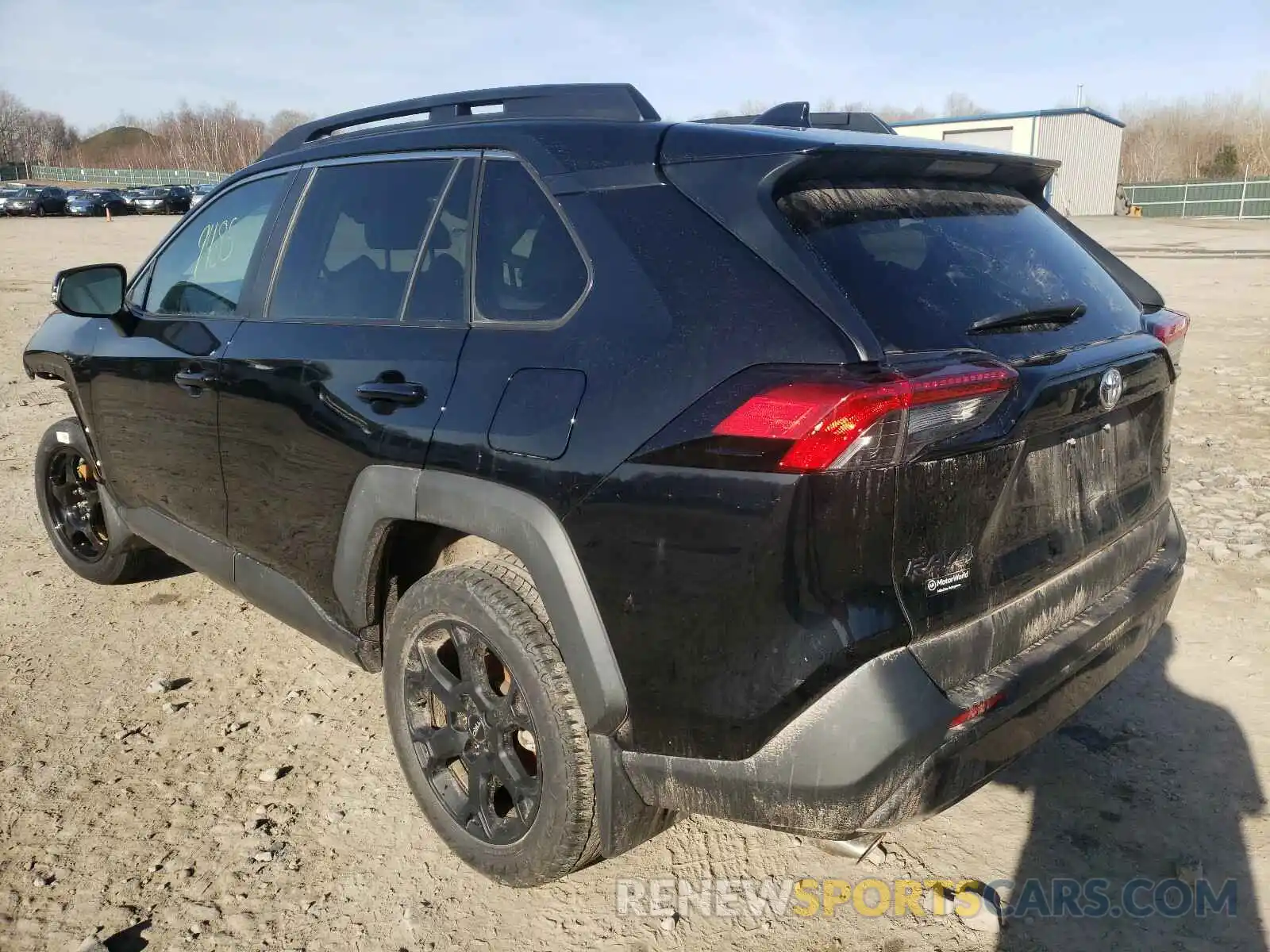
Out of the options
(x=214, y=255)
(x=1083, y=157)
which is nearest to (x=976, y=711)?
(x=214, y=255)

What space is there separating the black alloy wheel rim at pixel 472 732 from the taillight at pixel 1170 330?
1938 mm

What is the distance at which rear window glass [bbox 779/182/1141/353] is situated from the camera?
1992 mm

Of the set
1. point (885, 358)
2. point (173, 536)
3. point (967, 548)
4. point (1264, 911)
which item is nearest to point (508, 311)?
point (885, 358)

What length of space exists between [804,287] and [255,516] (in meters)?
2.03

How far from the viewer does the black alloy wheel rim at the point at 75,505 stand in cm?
450

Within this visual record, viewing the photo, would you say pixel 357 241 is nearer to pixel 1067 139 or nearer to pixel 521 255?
pixel 521 255

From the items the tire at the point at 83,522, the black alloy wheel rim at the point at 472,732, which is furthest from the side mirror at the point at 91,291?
the black alloy wheel rim at the point at 472,732

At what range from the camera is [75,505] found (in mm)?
4598

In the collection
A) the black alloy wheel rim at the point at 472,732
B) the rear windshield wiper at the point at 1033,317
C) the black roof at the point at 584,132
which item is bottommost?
the black alloy wheel rim at the point at 472,732

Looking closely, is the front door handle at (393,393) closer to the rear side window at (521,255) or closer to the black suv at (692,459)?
the black suv at (692,459)

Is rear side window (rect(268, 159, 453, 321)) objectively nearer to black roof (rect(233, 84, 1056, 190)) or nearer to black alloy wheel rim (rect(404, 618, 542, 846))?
black roof (rect(233, 84, 1056, 190))

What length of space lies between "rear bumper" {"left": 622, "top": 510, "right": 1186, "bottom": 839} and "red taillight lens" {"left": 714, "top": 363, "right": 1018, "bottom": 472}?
40 centimetres

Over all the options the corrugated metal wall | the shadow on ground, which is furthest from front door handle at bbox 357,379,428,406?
the corrugated metal wall

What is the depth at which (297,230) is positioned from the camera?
3.11 m
